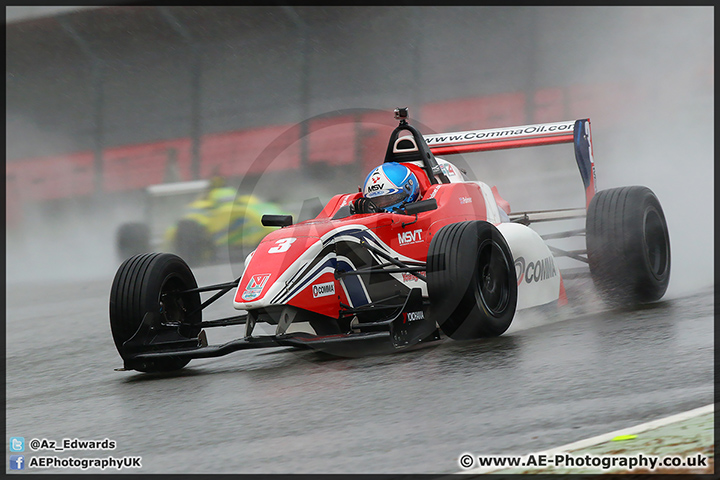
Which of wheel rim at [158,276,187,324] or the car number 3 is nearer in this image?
the car number 3

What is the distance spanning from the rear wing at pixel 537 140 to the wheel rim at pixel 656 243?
2.62ft

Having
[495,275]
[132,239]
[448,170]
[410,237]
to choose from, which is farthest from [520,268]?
[132,239]

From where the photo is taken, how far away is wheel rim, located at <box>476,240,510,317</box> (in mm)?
5910

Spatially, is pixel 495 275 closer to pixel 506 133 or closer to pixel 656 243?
pixel 656 243

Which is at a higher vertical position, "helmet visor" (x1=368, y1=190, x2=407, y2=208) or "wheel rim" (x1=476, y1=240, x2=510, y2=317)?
"helmet visor" (x1=368, y1=190, x2=407, y2=208)

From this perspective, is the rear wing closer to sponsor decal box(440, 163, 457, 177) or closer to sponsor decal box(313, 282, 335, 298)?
sponsor decal box(440, 163, 457, 177)

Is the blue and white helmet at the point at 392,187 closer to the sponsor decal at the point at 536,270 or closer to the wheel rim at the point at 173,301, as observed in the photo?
the sponsor decal at the point at 536,270

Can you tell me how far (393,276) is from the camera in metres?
6.46

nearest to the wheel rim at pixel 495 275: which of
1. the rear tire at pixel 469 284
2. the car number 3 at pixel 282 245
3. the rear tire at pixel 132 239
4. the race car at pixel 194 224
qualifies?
the rear tire at pixel 469 284

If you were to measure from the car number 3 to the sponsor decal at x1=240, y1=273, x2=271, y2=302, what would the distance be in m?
0.25

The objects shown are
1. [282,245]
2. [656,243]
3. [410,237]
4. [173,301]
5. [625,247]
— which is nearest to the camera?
[282,245]

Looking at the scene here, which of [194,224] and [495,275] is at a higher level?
[194,224]

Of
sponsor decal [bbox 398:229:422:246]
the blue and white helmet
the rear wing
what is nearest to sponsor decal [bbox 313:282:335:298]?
sponsor decal [bbox 398:229:422:246]

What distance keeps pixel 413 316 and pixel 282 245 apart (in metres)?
1.07
